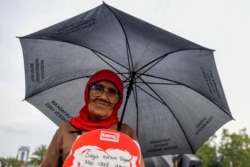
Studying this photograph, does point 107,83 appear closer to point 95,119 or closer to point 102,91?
point 102,91

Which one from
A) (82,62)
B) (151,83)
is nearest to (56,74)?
(82,62)

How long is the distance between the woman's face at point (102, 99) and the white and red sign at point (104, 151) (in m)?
0.39

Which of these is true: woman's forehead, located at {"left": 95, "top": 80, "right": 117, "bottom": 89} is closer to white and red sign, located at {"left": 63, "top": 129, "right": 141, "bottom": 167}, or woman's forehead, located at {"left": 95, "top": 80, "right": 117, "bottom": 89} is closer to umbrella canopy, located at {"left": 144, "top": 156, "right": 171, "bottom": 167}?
white and red sign, located at {"left": 63, "top": 129, "right": 141, "bottom": 167}

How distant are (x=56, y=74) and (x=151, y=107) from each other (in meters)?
1.18

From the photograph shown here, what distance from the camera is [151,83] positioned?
12.4ft

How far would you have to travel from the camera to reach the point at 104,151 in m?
2.30

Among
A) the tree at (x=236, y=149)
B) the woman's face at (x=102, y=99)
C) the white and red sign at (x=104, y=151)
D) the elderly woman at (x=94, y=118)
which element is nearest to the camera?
the white and red sign at (x=104, y=151)

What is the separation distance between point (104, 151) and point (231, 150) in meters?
50.5

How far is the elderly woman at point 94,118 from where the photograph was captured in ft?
8.59

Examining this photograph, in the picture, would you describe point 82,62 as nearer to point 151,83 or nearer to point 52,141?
point 151,83

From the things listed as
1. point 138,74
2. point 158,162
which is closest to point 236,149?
point 158,162

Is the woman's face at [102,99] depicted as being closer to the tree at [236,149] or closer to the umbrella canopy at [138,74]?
the umbrella canopy at [138,74]

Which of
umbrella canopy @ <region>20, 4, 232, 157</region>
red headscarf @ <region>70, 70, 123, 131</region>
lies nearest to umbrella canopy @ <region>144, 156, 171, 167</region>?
umbrella canopy @ <region>20, 4, 232, 157</region>

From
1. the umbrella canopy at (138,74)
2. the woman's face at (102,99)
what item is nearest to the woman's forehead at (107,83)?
the woman's face at (102,99)
